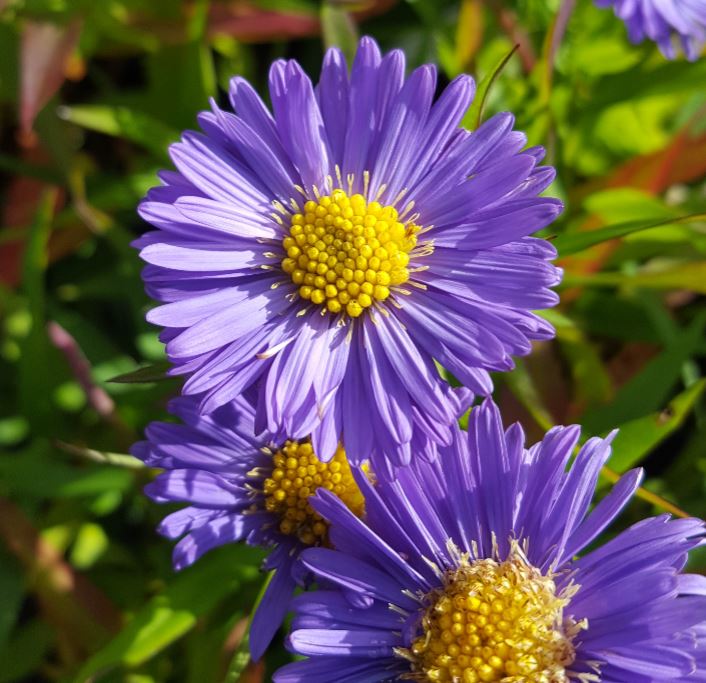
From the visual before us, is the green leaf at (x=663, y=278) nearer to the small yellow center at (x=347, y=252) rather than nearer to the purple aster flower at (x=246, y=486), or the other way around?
the small yellow center at (x=347, y=252)

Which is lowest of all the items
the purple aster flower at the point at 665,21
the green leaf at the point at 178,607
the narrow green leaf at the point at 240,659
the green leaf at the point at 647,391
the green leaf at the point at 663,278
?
Answer: the narrow green leaf at the point at 240,659

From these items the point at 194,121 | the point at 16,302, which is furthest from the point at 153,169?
the point at 16,302

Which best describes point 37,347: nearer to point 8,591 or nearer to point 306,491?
point 8,591

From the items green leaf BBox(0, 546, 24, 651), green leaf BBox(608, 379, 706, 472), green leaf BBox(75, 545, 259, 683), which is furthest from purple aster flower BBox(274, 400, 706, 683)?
green leaf BBox(0, 546, 24, 651)

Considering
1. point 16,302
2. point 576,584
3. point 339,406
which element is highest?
point 16,302

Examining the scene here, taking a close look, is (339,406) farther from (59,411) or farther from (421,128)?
(59,411)

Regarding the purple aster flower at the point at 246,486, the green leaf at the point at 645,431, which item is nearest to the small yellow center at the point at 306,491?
the purple aster flower at the point at 246,486
